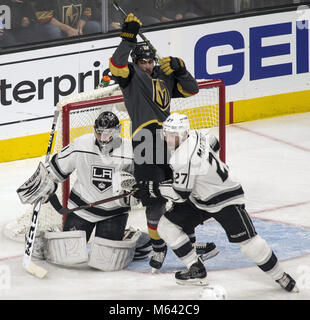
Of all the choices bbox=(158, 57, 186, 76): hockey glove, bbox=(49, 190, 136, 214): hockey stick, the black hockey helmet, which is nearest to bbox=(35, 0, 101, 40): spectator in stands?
the black hockey helmet

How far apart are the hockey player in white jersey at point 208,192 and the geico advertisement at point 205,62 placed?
2.70 metres

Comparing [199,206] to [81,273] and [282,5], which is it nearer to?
[81,273]

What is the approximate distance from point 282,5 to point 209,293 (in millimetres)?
4763

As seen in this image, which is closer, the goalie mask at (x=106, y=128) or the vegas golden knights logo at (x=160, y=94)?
the goalie mask at (x=106, y=128)

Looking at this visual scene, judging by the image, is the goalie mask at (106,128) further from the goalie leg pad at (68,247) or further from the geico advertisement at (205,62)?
the geico advertisement at (205,62)

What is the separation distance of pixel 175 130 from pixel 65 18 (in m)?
2.97

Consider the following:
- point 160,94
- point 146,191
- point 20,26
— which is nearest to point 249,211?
point 160,94

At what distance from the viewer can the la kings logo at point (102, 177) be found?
6.71 meters

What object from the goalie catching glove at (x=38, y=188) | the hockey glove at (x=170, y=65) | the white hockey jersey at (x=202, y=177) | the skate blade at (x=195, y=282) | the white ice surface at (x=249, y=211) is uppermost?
the hockey glove at (x=170, y=65)

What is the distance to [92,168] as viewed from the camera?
6.72 m

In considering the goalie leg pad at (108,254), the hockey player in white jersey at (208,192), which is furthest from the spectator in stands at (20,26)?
the hockey player in white jersey at (208,192)

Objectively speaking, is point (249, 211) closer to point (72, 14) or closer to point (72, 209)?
point (72, 209)

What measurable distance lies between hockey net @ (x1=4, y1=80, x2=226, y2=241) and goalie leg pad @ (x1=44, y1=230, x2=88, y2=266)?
30 centimetres

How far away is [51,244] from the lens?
22.0 ft
